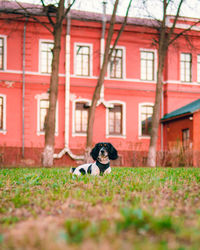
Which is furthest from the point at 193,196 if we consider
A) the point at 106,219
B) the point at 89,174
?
the point at 89,174

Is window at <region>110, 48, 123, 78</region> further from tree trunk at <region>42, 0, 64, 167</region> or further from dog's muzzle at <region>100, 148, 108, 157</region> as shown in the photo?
dog's muzzle at <region>100, 148, 108, 157</region>

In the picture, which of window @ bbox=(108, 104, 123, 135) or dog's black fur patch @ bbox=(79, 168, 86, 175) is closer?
dog's black fur patch @ bbox=(79, 168, 86, 175)

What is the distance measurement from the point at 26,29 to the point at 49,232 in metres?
22.2

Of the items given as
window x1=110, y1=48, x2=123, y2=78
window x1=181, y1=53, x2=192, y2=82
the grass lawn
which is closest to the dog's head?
the grass lawn

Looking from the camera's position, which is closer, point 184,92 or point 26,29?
point 26,29

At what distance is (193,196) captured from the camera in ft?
17.6

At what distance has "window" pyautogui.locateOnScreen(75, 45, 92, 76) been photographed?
2461 centimetres

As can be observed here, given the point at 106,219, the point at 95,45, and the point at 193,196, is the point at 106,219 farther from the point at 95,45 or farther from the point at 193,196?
the point at 95,45

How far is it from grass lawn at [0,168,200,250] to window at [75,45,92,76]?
18.5 metres

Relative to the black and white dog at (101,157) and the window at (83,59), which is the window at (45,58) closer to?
the window at (83,59)

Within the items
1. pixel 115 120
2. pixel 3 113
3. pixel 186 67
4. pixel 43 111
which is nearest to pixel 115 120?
pixel 115 120

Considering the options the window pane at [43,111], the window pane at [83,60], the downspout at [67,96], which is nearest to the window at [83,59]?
the window pane at [83,60]

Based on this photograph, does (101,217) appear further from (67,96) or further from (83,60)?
(83,60)

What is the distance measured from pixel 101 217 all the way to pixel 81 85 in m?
20.8
